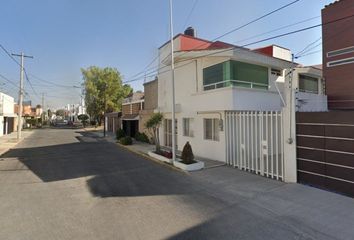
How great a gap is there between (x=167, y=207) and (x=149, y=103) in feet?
54.4

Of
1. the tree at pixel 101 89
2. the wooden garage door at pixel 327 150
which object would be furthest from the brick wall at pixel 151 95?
the tree at pixel 101 89

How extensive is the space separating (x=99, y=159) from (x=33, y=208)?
7.86m

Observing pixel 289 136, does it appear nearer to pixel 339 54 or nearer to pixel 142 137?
pixel 339 54

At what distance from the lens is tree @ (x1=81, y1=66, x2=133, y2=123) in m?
49.2

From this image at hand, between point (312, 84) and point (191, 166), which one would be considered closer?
point (191, 166)

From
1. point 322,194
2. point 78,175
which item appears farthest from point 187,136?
point 322,194

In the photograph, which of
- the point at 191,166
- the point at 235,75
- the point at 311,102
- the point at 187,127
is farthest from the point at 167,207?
the point at 311,102

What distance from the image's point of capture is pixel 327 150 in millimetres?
7629

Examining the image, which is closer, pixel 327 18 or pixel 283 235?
pixel 283 235

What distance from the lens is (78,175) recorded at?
10.5 m

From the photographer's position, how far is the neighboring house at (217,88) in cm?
1228

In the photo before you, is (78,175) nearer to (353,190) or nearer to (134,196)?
(134,196)

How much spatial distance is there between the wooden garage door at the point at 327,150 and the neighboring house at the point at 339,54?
28.7ft

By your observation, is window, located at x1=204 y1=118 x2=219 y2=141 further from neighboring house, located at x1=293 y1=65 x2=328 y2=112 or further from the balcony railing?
neighboring house, located at x1=293 y1=65 x2=328 y2=112
